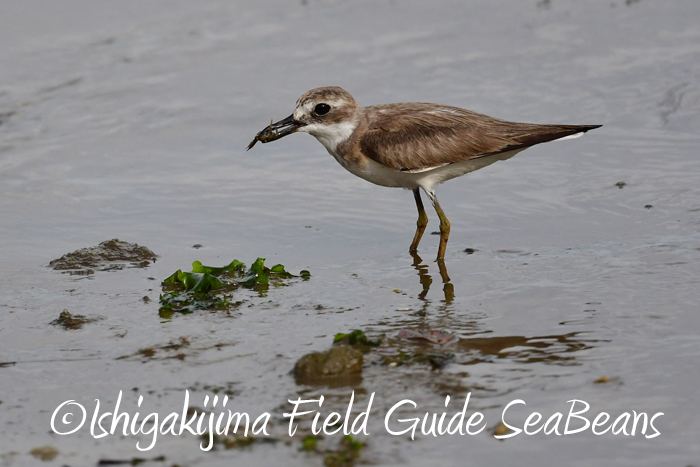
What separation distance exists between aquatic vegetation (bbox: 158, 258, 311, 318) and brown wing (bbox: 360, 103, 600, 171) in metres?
1.34

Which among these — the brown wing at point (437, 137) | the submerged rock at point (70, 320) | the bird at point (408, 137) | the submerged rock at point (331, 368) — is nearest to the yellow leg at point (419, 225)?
the bird at point (408, 137)

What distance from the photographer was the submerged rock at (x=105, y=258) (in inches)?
298

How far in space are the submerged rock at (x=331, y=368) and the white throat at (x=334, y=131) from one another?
3336 mm

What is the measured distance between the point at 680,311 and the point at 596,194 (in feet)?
10.8

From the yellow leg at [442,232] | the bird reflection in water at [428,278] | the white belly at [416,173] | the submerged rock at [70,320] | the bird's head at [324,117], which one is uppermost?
the bird's head at [324,117]

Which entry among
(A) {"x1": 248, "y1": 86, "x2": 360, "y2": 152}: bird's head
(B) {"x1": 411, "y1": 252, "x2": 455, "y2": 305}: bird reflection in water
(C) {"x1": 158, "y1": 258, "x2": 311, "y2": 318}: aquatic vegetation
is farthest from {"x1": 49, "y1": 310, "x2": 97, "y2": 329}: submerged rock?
(A) {"x1": 248, "y1": 86, "x2": 360, "y2": 152}: bird's head

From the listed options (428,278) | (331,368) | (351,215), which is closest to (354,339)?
(331,368)

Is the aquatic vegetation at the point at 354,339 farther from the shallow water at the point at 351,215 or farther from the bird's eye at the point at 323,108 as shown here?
the bird's eye at the point at 323,108

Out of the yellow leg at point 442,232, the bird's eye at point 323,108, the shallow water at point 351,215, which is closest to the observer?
the shallow water at point 351,215

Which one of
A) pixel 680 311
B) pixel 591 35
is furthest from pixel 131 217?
pixel 591 35

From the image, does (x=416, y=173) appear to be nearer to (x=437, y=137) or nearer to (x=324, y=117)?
(x=437, y=137)

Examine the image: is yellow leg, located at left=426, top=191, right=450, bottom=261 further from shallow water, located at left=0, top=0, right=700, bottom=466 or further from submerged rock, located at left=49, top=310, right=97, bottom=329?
submerged rock, located at left=49, top=310, right=97, bottom=329

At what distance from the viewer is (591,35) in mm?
13969

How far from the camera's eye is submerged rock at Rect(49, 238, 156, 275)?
24.9 feet
